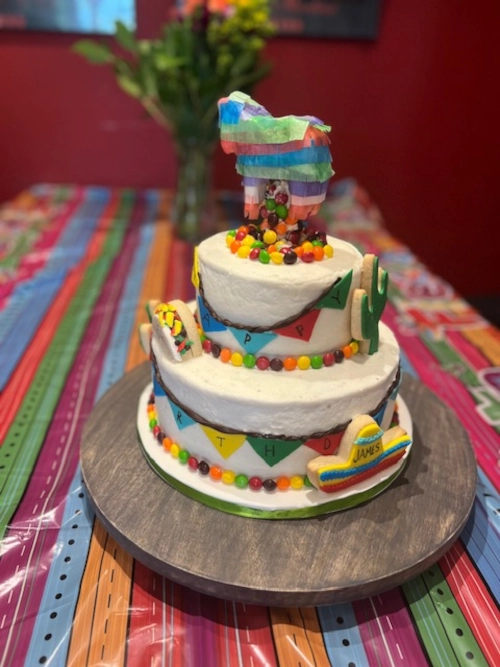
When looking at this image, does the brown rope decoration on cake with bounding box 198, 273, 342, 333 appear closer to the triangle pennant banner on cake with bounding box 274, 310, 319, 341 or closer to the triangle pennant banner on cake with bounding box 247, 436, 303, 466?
the triangle pennant banner on cake with bounding box 274, 310, 319, 341

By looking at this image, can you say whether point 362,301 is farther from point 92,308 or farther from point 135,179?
point 135,179

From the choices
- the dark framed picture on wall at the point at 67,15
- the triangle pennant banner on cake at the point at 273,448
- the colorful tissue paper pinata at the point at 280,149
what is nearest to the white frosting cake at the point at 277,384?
the triangle pennant banner on cake at the point at 273,448

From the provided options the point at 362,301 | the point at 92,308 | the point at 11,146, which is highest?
the point at 362,301

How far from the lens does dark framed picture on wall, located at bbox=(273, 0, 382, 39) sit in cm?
248

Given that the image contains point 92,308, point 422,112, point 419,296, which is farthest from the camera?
point 422,112

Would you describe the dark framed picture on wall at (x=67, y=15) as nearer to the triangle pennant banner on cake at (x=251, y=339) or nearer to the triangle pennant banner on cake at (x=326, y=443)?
the triangle pennant banner on cake at (x=251, y=339)

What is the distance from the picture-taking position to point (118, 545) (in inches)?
37.4

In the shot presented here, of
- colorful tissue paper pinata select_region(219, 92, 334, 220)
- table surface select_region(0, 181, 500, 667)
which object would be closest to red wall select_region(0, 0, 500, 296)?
table surface select_region(0, 181, 500, 667)

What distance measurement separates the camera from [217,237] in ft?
3.42

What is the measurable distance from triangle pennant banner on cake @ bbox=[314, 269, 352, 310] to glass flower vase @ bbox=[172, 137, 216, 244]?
1.47m

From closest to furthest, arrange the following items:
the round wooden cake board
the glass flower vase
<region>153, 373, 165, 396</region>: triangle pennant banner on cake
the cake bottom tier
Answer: the round wooden cake board < the cake bottom tier < <region>153, 373, 165, 396</region>: triangle pennant banner on cake < the glass flower vase

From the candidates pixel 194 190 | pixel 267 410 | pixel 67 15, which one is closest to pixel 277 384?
pixel 267 410

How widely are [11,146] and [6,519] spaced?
2.35 m

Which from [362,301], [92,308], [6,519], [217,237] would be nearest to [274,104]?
[92,308]
